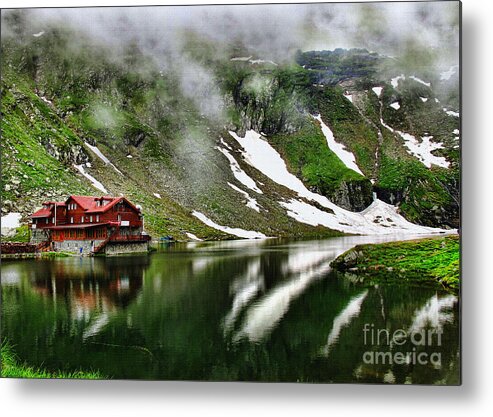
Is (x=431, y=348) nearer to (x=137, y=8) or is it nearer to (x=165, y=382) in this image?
(x=165, y=382)

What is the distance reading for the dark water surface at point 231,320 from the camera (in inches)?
403

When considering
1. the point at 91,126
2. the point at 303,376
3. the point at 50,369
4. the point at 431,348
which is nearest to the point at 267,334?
the point at 303,376

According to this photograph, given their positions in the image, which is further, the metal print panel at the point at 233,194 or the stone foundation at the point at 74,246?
the stone foundation at the point at 74,246

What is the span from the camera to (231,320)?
10828 mm

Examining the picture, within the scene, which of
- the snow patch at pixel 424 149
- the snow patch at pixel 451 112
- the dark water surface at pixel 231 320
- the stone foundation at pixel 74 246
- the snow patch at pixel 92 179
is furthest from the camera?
the stone foundation at pixel 74 246

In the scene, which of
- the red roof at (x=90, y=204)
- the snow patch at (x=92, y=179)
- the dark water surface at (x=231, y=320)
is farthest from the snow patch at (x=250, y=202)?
the snow patch at (x=92, y=179)

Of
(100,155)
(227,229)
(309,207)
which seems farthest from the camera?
(100,155)

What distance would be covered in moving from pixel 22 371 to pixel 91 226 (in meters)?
2.73

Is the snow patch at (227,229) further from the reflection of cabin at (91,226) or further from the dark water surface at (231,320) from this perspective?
the reflection of cabin at (91,226)

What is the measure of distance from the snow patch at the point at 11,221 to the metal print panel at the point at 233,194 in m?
0.04

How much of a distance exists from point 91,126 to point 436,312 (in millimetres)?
7380

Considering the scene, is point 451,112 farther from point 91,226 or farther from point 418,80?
point 91,226

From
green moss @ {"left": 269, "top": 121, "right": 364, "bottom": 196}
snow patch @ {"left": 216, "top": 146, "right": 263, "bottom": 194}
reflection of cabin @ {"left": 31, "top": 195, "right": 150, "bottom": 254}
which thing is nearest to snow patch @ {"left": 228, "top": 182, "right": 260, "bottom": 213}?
snow patch @ {"left": 216, "top": 146, "right": 263, "bottom": 194}

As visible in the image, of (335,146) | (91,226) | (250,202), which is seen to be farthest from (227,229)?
(335,146)
